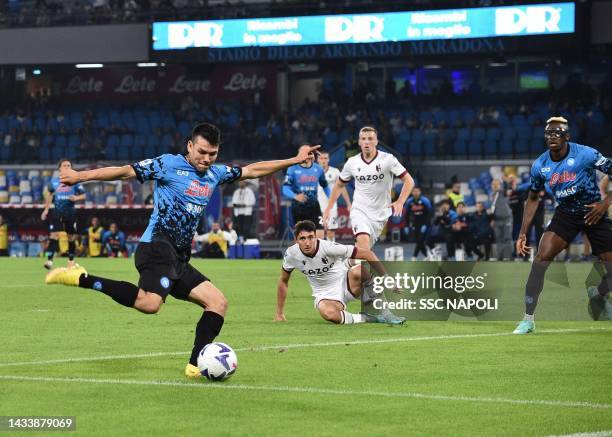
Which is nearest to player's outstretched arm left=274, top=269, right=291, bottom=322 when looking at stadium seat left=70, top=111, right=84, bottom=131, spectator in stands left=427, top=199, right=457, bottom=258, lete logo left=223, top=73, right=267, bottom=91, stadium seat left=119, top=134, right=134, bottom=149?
spectator in stands left=427, top=199, right=457, bottom=258

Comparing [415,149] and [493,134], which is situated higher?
[493,134]

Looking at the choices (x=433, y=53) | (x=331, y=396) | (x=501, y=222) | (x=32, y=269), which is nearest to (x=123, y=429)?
(x=331, y=396)

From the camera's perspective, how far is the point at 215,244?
35.7 metres

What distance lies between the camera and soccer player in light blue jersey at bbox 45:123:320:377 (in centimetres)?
975

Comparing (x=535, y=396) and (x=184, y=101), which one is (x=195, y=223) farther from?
Result: (x=184, y=101)

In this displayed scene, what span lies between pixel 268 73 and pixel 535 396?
4191cm

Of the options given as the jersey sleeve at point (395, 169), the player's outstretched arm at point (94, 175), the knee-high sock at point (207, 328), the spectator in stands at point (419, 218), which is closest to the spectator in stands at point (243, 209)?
the spectator in stands at point (419, 218)

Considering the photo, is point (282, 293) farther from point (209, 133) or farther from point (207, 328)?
point (209, 133)

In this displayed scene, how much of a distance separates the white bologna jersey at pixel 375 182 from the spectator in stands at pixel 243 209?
20852mm

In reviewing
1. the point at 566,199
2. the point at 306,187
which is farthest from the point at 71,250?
the point at 566,199

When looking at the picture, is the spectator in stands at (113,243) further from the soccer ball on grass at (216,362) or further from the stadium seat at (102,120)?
the soccer ball on grass at (216,362)

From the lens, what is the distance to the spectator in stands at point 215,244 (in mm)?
35562

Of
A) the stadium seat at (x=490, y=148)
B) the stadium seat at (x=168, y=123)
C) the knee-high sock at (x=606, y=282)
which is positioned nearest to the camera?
the knee-high sock at (x=606, y=282)

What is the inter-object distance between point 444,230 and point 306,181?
37.6ft
